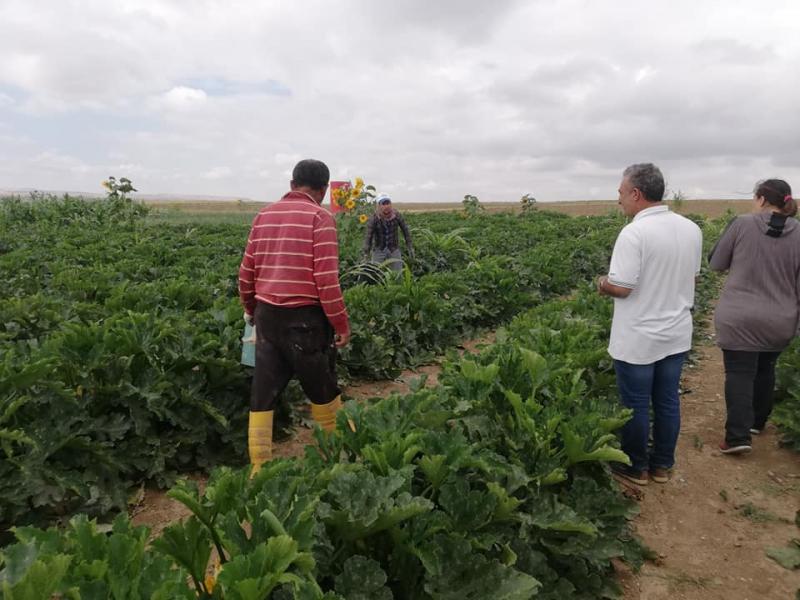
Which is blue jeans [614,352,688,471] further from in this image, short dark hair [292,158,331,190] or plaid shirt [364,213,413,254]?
plaid shirt [364,213,413,254]

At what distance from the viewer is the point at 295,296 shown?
3312mm

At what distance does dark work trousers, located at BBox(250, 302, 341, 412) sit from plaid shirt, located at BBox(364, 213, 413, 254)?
5426 mm

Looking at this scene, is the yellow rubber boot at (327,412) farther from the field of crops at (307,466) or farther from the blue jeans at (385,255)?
the blue jeans at (385,255)

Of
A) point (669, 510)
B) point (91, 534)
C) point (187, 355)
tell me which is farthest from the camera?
point (187, 355)

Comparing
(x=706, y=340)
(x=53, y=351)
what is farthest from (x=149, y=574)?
(x=706, y=340)

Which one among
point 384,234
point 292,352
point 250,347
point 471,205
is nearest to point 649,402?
point 292,352

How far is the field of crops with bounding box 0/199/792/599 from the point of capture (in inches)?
65.6

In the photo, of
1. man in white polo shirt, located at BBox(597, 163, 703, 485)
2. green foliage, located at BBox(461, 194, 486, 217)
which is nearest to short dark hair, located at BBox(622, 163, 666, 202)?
man in white polo shirt, located at BBox(597, 163, 703, 485)

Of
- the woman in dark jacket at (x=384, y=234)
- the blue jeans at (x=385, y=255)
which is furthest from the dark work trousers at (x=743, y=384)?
the blue jeans at (x=385, y=255)

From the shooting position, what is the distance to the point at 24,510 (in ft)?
10.0

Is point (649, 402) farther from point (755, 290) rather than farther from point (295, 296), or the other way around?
point (295, 296)

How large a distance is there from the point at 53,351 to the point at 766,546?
4.40 metres

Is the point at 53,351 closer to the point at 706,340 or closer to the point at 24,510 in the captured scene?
the point at 24,510

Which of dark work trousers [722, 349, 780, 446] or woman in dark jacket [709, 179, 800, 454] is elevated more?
woman in dark jacket [709, 179, 800, 454]
